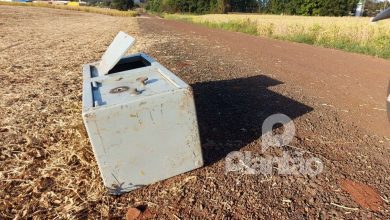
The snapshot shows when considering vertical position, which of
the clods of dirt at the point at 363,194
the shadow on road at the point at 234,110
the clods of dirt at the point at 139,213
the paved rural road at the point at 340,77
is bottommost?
the clods of dirt at the point at 139,213

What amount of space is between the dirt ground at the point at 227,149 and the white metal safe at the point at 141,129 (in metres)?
0.18

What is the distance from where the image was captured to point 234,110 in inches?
165

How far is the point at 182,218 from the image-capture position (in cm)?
226

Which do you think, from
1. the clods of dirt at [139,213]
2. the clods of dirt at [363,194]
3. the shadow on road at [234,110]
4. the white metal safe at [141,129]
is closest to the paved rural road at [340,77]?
the shadow on road at [234,110]

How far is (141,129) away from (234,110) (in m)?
2.12

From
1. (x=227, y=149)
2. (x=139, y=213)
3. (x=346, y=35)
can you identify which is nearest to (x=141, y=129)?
(x=139, y=213)

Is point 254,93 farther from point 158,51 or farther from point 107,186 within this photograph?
point 158,51

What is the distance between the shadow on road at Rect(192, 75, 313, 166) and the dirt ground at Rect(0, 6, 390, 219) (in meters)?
0.01

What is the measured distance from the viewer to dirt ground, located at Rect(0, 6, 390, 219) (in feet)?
7.77

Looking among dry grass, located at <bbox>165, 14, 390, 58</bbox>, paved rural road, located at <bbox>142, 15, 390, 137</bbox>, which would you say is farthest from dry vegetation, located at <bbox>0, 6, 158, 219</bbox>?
dry grass, located at <bbox>165, 14, 390, 58</bbox>

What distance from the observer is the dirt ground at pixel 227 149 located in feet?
7.77

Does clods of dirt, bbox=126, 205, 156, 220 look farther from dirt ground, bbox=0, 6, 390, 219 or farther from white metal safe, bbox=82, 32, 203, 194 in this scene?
white metal safe, bbox=82, 32, 203, 194

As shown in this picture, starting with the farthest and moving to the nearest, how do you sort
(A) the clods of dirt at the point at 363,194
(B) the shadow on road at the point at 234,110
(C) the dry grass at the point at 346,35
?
(C) the dry grass at the point at 346,35, (B) the shadow on road at the point at 234,110, (A) the clods of dirt at the point at 363,194

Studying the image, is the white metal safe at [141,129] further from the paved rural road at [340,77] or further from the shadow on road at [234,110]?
the paved rural road at [340,77]
